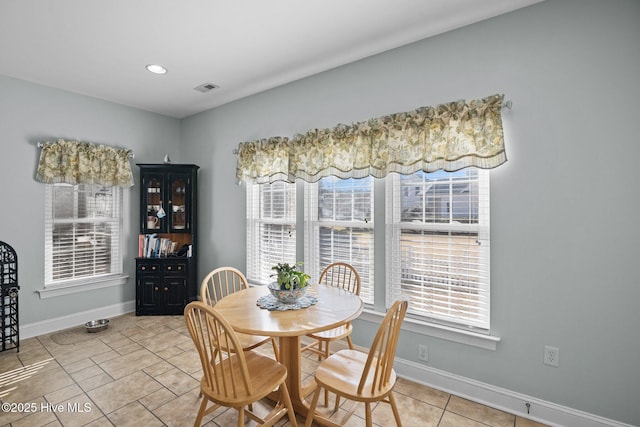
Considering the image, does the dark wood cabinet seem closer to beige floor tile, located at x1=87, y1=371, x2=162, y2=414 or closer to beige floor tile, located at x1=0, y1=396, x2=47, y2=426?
beige floor tile, located at x1=87, y1=371, x2=162, y2=414

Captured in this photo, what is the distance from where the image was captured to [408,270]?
2.71 meters

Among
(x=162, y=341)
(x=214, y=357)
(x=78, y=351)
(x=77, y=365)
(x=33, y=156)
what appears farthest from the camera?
(x=33, y=156)

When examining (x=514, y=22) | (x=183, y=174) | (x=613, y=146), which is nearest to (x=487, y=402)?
(x=613, y=146)

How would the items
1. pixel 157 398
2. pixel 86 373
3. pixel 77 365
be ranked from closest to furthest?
pixel 157 398 < pixel 86 373 < pixel 77 365

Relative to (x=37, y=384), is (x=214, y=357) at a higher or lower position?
higher

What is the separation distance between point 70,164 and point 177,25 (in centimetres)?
240

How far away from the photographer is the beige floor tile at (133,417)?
209 centimetres

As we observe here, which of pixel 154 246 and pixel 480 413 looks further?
pixel 154 246

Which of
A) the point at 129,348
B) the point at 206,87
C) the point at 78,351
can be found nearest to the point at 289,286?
the point at 129,348

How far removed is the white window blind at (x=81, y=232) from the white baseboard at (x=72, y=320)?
42 cm

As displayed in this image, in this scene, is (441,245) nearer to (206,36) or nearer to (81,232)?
(206,36)

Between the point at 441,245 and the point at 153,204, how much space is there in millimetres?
3749

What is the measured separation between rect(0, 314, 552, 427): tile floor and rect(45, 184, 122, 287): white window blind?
2.73ft

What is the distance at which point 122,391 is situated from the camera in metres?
2.46
